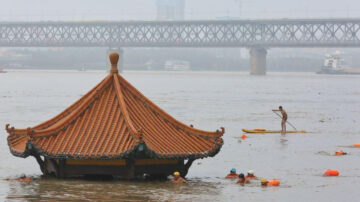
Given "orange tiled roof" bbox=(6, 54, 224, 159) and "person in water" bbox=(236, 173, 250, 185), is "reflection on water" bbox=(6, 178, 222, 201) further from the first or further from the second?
"orange tiled roof" bbox=(6, 54, 224, 159)

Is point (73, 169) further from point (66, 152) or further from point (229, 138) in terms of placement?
point (229, 138)

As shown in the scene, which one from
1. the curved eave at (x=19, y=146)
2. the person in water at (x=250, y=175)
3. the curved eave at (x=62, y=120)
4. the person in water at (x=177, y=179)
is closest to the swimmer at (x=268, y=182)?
the person in water at (x=250, y=175)

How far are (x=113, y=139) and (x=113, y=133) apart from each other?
247 mm

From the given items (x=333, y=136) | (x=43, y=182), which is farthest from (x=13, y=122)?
(x=43, y=182)

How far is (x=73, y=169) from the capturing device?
2377cm

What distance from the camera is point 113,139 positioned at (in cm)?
2295

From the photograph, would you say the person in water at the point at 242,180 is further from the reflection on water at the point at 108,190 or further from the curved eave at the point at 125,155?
the curved eave at the point at 125,155

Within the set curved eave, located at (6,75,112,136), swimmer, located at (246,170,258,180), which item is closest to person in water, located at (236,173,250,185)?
swimmer, located at (246,170,258,180)

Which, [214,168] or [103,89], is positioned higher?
[103,89]

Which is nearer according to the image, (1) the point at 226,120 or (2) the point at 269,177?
(2) the point at 269,177

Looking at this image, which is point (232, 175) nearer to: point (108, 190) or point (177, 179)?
point (177, 179)

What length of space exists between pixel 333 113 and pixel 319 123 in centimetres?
1366

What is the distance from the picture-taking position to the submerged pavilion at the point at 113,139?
896 inches

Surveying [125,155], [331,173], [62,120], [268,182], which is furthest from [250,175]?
[62,120]
